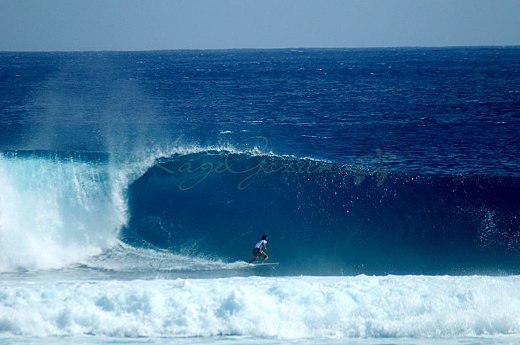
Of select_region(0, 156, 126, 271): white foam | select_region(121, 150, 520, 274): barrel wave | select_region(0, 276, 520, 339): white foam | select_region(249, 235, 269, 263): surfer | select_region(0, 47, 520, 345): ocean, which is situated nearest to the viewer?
select_region(0, 276, 520, 339): white foam

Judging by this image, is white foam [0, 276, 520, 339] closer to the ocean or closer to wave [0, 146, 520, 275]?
the ocean

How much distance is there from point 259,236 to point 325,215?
198cm

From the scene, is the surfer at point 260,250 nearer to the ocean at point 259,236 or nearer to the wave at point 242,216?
the wave at point 242,216

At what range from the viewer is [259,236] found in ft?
59.8

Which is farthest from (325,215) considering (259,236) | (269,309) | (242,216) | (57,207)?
(57,207)

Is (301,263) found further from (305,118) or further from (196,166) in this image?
(305,118)

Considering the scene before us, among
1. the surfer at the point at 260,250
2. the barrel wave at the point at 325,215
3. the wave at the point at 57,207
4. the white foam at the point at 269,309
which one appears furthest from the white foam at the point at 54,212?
the surfer at the point at 260,250

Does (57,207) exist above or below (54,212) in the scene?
above

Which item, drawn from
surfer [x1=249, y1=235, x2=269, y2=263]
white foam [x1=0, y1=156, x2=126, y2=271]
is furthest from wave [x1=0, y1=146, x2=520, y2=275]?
surfer [x1=249, y1=235, x2=269, y2=263]

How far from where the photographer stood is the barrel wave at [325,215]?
55.7 ft

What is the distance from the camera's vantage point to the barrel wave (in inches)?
669

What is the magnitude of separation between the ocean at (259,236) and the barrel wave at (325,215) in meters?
0.05

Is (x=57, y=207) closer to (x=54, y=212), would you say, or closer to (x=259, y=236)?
(x=54, y=212)

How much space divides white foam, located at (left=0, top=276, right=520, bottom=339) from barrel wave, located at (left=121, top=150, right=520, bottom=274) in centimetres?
356
